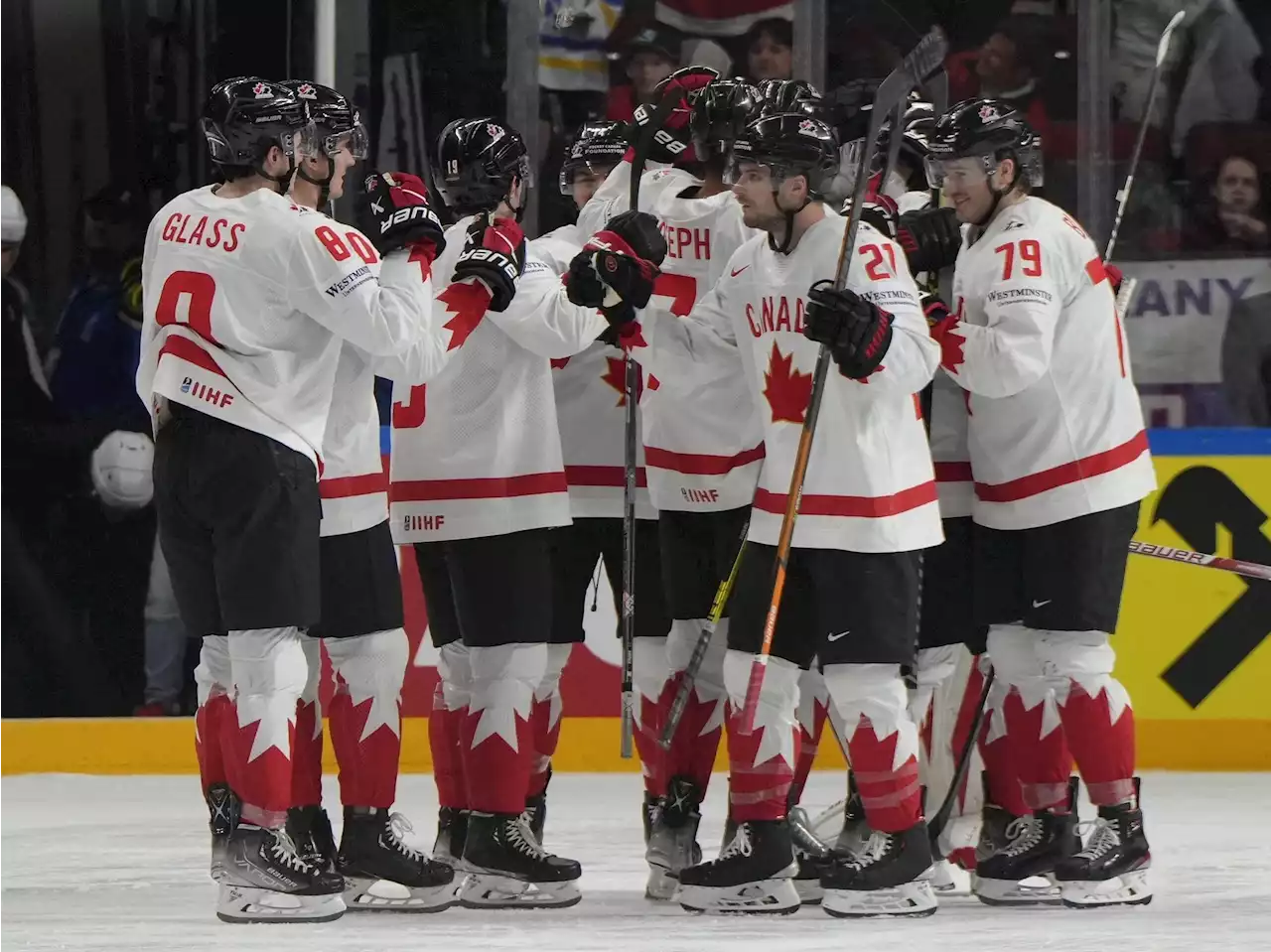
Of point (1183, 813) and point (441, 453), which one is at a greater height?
point (441, 453)

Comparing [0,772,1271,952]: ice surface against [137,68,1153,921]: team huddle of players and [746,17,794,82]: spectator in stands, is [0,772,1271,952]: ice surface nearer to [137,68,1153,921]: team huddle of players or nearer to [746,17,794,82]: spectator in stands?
[137,68,1153,921]: team huddle of players

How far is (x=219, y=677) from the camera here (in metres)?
3.57

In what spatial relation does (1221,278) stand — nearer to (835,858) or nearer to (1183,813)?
(1183,813)

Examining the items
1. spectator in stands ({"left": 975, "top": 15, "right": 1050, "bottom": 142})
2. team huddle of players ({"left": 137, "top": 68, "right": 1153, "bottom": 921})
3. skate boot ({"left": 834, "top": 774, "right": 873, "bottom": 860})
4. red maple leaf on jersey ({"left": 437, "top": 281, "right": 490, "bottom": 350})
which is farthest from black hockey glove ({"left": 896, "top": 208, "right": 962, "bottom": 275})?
spectator in stands ({"left": 975, "top": 15, "right": 1050, "bottom": 142})

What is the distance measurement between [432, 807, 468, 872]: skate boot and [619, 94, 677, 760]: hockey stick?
318 millimetres

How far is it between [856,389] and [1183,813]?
72.2 inches

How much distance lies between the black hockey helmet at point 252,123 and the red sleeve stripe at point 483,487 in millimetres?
600

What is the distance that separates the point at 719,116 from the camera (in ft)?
12.8

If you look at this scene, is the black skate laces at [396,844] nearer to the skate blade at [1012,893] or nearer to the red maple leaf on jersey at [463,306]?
the red maple leaf on jersey at [463,306]

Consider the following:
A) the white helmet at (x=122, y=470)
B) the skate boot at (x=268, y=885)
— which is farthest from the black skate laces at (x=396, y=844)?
the white helmet at (x=122, y=470)

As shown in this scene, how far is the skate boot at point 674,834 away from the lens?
386 cm

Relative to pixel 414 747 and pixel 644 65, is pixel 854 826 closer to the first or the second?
pixel 414 747

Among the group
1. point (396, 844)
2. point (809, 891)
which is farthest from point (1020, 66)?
point (396, 844)

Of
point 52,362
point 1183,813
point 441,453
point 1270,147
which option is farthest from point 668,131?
point 1270,147
